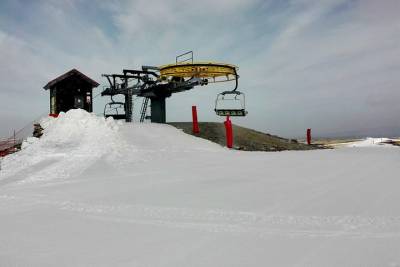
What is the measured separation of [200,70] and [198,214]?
13.5m

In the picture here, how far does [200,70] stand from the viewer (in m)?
17.4

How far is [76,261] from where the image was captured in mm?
3027

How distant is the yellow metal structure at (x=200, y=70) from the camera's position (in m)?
17.3

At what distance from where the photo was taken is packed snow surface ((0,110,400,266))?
3.10 metres

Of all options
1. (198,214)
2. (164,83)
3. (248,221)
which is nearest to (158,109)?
(164,83)

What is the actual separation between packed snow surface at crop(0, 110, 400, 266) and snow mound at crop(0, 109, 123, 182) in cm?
12

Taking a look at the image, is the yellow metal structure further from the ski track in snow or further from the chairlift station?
the ski track in snow

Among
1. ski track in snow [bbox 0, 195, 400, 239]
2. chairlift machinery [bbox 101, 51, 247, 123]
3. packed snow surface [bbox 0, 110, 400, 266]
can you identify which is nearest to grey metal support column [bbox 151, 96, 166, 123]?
chairlift machinery [bbox 101, 51, 247, 123]

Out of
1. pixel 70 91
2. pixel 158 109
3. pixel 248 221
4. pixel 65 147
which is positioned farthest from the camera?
pixel 70 91

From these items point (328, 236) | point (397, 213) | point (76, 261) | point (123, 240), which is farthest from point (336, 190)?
point (76, 261)

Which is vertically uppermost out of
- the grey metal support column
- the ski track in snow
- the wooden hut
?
the wooden hut

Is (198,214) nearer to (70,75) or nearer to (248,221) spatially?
(248,221)

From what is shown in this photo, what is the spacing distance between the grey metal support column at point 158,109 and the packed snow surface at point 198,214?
12112mm

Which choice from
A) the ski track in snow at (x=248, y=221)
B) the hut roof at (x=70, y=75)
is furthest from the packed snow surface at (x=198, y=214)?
the hut roof at (x=70, y=75)
